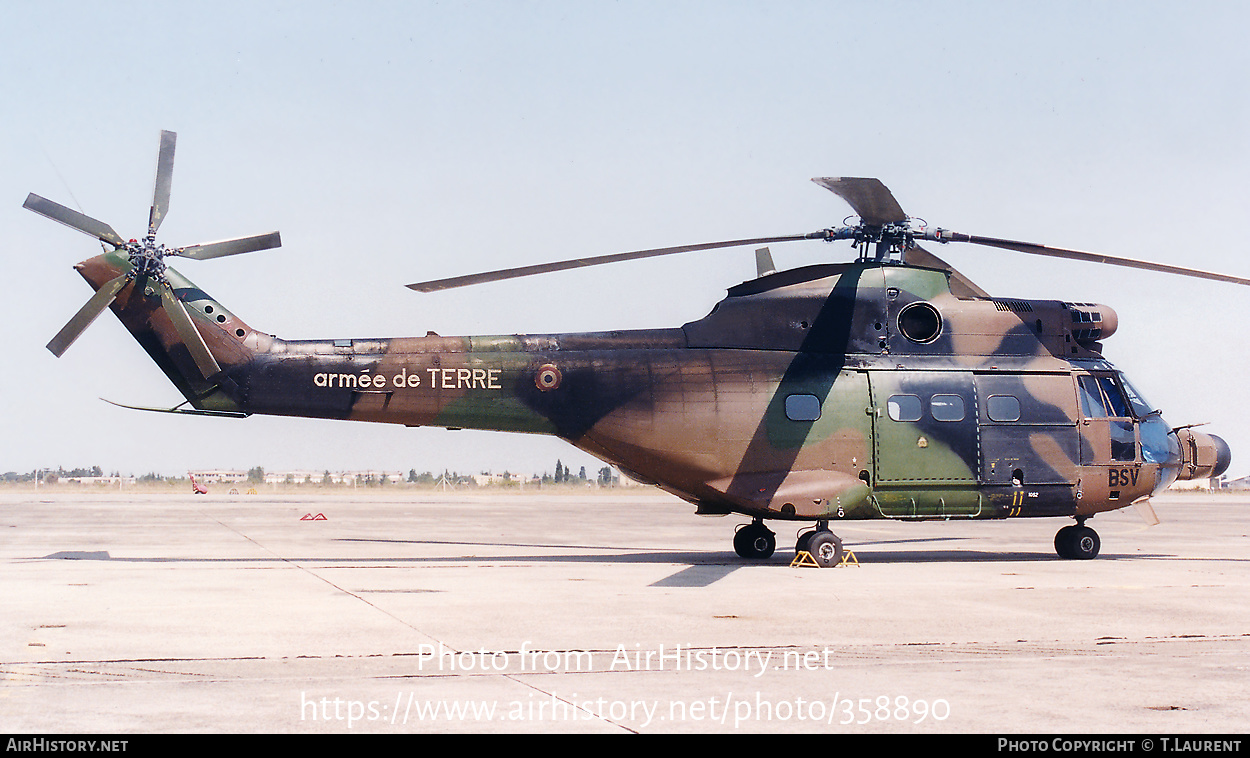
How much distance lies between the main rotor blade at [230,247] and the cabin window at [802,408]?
30.9ft

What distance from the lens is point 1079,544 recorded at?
20812 millimetres

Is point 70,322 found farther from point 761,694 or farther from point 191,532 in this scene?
point 761,694

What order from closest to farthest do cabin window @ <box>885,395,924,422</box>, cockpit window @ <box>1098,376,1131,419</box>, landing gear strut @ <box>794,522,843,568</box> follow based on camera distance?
landing gear strut @ <box>794,522,843,568</box> → cabin window @ <box>885,395,924,422</box> → cockpit window @ <box>1098,376,1131,419</box>

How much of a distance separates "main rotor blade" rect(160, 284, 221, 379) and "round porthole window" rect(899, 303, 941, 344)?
12104mm

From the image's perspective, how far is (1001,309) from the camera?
2052 cm

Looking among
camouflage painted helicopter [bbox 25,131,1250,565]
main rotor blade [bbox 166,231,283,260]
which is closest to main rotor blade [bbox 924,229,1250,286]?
camouflage painted helicopter [bbox 25,131,1250,565]

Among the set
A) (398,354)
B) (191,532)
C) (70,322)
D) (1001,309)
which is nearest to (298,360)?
(398,354)

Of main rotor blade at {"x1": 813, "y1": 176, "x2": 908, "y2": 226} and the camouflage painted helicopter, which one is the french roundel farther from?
main rotor blade at {"x1": 813, "y1": 176, "x2": 908, "y2": 226}

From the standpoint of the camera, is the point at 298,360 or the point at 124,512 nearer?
the point at 298,360

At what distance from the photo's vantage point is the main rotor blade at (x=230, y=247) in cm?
1959

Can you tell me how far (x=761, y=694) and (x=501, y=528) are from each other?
22421mm

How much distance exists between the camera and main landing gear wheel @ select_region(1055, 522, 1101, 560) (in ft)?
68.3

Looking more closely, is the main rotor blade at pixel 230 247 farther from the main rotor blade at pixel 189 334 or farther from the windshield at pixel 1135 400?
the windshield at pixel 1135 400

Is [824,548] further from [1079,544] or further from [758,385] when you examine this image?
[1079,544]
